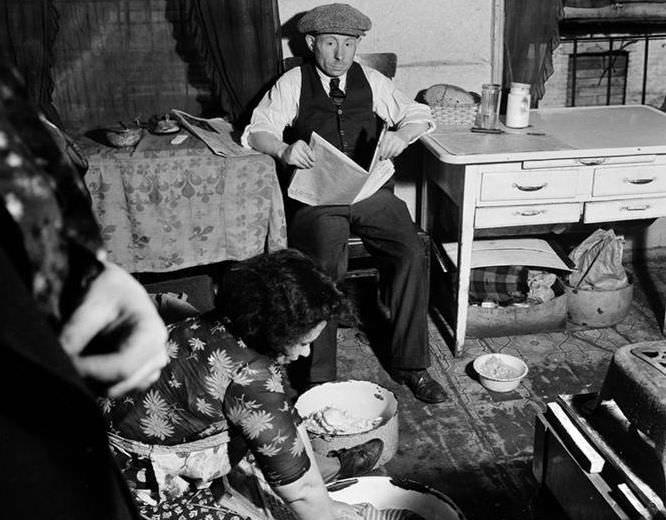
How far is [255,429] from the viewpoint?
5.24ft

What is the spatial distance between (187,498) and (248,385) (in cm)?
36

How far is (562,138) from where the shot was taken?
315 cm

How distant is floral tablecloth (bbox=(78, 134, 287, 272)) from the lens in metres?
2.93

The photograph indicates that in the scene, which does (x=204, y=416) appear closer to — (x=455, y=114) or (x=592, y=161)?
(x=592, y=161)

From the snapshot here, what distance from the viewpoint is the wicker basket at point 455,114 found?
335cm

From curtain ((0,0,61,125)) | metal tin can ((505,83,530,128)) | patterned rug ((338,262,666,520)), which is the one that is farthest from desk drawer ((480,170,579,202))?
curtain ((0,0,61,125))

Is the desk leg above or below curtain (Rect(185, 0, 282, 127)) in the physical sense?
below

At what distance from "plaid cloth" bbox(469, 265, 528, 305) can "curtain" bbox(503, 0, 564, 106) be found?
95cm

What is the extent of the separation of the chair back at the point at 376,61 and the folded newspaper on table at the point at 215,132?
394 millimetres

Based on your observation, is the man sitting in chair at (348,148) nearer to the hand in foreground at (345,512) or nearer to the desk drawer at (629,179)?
the desk drawer at (629,179)

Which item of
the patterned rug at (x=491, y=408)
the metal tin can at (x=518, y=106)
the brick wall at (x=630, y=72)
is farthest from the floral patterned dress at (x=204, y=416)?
the brick wall at (x=630, y=72)

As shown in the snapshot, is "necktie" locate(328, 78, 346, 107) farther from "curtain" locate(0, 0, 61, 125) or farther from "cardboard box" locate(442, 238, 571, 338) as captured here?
"curtain" locate(0, 0, 61, 125)

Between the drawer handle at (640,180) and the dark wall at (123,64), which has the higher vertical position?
the dark wall at (123,64)

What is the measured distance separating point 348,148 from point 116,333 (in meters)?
2.75
